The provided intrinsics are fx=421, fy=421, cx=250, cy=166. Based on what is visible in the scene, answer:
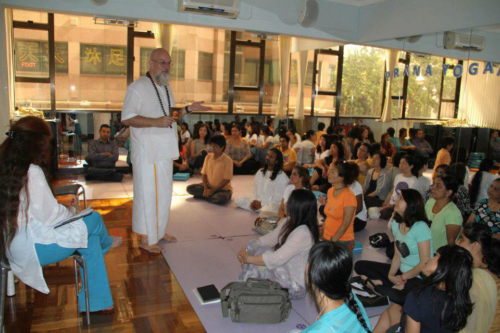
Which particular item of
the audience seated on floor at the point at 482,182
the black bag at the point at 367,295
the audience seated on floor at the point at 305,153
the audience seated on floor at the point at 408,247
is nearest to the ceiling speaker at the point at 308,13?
the audience seated on floor at the point at 305,153

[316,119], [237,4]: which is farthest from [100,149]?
[316,119]

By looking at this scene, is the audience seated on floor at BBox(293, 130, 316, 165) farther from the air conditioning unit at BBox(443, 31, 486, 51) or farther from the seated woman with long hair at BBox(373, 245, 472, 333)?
the seated woman with long hair at BBox(373, 245, 472, 333)

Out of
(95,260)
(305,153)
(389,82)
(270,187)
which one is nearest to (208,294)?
(95,260)

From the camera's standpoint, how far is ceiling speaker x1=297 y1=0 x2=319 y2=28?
6.30 metres

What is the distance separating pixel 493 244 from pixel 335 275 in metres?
1.33

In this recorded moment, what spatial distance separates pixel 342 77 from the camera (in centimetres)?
1282

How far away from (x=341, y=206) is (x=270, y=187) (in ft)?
6.00

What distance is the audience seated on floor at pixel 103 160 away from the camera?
7.61 m

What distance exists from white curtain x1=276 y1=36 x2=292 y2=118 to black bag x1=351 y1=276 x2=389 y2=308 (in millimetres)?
8969

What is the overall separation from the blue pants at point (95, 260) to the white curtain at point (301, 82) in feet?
30.8

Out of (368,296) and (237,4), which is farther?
(237,4)

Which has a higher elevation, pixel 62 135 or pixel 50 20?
pixel 50 20

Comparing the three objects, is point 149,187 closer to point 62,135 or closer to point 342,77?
point 62,135

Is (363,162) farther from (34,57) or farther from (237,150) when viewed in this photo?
(34,57)
